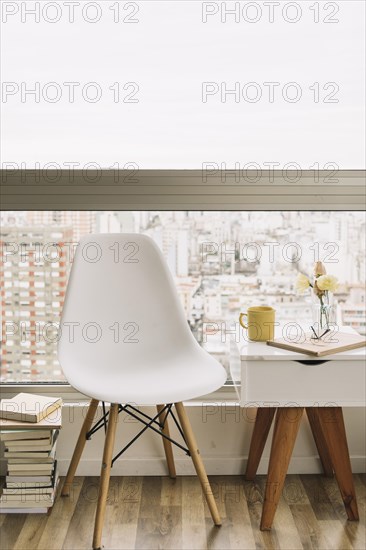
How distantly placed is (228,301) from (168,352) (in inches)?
17.3

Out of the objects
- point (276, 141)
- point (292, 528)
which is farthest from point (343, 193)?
point (292, 528)

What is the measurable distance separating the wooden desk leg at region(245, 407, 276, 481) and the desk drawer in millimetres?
298

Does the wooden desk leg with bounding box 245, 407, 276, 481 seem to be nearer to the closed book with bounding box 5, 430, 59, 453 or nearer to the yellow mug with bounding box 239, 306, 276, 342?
the yellow mug with bounding box 239, 306, 276, 342

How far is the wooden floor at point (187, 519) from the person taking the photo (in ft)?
7.13

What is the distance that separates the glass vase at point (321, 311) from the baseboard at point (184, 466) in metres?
0.60

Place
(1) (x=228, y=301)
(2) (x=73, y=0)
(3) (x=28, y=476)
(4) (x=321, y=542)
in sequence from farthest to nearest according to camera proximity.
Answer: (1) (x=228, y=301) → (2) (x=73, y=0) → (3) (x=28, y=476) → (4) (x=321, y=542)

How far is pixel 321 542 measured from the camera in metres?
2.17

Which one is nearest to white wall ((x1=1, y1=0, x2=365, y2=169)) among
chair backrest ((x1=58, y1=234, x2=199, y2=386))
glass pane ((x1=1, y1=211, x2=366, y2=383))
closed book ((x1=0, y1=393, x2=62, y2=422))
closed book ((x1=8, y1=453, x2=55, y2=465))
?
glass pane ((x1=1, y1=211, x2=366, y2=383))

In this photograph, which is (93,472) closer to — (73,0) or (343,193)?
(343,193)

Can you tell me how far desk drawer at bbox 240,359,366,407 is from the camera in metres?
2.18

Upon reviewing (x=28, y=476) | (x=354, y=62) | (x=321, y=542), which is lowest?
(x=321, y=542)

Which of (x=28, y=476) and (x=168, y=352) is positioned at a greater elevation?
(x=168, y=352)

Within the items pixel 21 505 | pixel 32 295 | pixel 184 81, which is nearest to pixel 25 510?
pixel 21 505

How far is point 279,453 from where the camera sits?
2.23 metres
